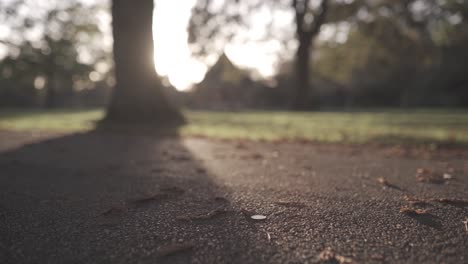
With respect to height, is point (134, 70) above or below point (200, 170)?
above

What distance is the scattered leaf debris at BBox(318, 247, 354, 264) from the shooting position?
1.31 m

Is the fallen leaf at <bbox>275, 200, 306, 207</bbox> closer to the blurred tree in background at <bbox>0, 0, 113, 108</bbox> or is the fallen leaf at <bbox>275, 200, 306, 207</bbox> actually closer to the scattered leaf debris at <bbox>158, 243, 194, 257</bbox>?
the scattered leaf debris at <bbox>158, 243, 194, 257</bbox>

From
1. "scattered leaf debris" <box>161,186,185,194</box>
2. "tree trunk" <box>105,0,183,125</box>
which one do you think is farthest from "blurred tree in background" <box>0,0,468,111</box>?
"scattered leaf debris" <box>161,186,185,194</box>

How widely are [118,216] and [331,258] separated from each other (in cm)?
124

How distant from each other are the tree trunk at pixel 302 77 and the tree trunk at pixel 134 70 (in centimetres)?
1246

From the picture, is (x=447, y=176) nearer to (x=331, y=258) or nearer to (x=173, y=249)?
(x=331, y=258)

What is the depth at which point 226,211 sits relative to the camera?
1884 mm

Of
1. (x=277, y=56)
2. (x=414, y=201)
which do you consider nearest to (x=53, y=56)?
(x=277, y=56)

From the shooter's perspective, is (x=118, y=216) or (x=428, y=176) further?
(x=428, y=176)

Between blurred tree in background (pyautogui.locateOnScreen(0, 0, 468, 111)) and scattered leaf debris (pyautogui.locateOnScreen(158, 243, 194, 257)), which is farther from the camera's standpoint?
blurred tree in background (pyautogui.locateOnScreen(0, 0, 468, 111))

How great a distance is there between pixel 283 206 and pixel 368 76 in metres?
37.8

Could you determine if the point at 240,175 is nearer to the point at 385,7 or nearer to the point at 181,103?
the point at 385,7

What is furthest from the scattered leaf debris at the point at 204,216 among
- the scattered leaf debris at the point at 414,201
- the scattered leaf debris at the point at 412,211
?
the scattered leaf debris at the point at 414,201

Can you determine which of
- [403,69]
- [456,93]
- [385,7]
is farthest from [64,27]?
[456,93]
